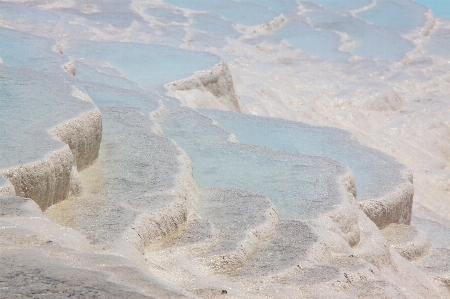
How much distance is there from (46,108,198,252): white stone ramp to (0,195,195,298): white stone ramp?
0.40 m

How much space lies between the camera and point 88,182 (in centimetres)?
353

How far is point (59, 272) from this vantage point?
1.82 meters

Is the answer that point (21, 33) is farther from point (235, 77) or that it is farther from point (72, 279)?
point (72, 279)

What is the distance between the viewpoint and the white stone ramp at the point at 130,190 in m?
2.80

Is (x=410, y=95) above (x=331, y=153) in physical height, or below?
below

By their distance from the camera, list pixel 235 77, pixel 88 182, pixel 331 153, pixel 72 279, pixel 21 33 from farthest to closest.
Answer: pixel 235 77, pixel 21 33, pixel 331 153, pixel 88 182, pixel 72 279

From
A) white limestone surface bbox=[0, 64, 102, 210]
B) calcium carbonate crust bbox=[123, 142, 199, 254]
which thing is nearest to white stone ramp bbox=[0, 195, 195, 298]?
calcium carbonate crust bbox=[123, 142, 199, 254]

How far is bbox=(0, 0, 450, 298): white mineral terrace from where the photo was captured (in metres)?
2.48

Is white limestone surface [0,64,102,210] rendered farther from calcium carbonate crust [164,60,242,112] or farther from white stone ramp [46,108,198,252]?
calcium carbonate crust [164,60,242,112]

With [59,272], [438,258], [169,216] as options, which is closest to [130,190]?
[169,216]

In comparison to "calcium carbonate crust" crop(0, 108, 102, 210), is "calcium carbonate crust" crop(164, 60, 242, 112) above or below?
below

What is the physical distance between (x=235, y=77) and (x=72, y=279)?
6371 millimetres

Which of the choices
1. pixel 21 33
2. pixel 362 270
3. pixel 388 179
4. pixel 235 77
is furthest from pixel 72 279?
pixel 235 77

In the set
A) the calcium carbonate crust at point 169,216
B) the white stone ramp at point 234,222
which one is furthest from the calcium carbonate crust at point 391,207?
the calcium carbonate crust at point 169,216
